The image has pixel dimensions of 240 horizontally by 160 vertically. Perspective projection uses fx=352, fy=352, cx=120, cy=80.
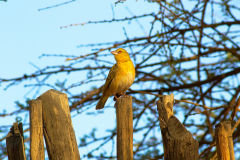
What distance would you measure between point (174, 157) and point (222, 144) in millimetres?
319

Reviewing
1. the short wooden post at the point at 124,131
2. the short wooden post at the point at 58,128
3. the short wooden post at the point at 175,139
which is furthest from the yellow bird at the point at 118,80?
the short wooden post at the point at 175,139

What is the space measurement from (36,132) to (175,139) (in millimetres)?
913

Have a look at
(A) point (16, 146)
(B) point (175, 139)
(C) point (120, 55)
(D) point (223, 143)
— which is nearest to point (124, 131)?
(B) point (175, 139)

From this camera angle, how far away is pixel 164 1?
3.90 meters

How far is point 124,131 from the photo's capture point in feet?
7.22

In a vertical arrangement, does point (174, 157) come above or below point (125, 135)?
below

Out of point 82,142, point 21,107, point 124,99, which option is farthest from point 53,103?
point 82,142

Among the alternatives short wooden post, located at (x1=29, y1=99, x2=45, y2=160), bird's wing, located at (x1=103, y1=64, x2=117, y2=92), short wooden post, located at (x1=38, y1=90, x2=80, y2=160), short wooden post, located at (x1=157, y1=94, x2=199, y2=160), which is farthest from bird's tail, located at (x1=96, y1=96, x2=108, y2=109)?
short wooden post, located at (x1=157, y1=94, x2=199, y2=160)

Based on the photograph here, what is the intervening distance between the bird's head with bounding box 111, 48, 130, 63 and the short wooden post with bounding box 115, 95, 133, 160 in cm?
260

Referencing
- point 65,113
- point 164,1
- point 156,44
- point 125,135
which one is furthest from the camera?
point 156,44

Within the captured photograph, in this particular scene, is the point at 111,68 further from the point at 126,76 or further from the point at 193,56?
the point at 193,56

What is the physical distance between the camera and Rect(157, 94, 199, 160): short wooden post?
6.34 ft

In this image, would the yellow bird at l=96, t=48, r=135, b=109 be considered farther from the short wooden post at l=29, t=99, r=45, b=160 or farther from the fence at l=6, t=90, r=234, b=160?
the short wooden post at l=29, t=99, r=45, b=160

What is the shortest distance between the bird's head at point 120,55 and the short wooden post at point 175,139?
111 inches
